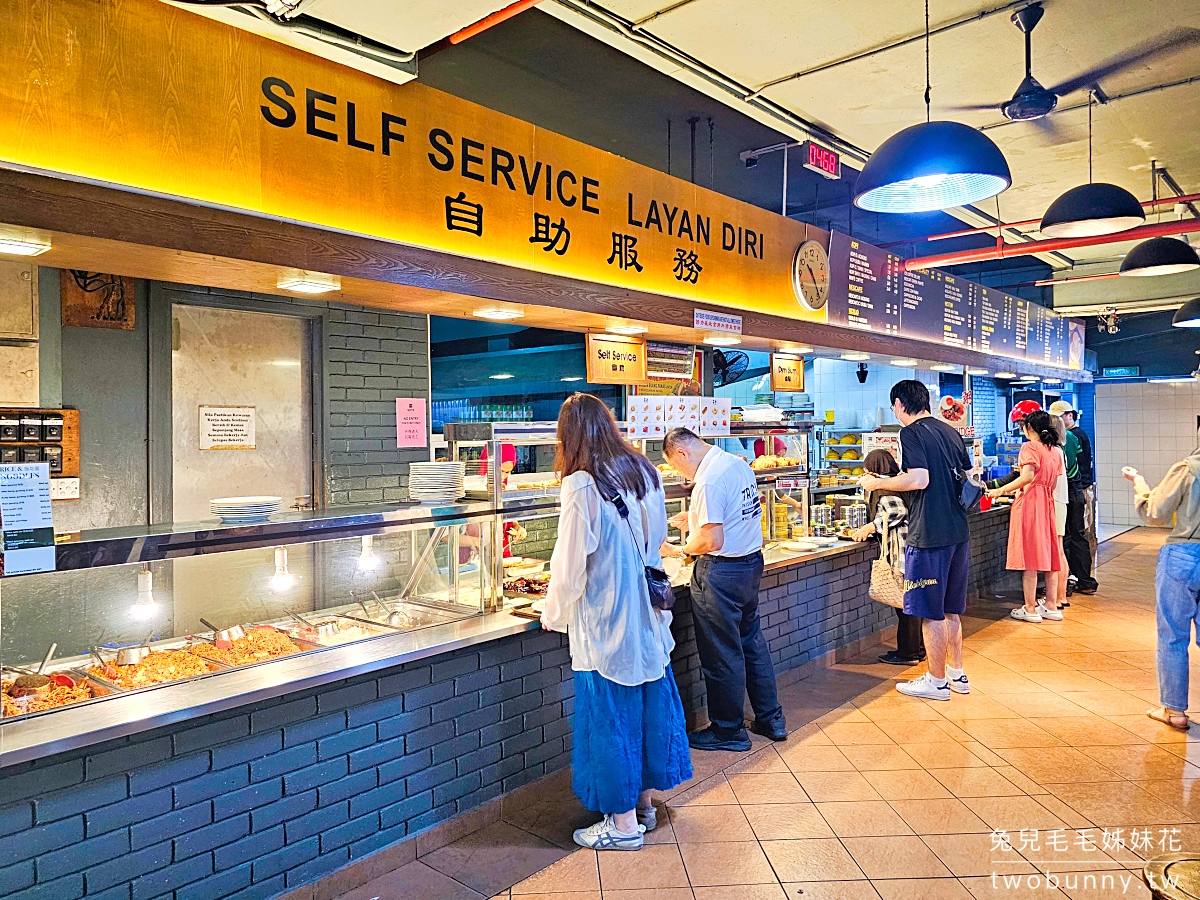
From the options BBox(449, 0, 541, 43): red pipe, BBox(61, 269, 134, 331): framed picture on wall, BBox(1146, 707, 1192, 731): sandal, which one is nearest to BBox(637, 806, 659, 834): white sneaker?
BBox(1146, 707, 1192, 731): sandal

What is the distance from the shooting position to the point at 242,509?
2.93 metres

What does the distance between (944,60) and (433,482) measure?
388 cm

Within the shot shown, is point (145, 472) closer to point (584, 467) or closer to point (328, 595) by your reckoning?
point (328, 595)

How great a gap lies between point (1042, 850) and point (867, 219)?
25.3ft

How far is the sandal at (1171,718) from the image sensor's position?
4.68m

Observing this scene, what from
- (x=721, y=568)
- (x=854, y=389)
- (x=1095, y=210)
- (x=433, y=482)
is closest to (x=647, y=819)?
(x=721, y=568)

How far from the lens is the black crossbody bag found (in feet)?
11.0

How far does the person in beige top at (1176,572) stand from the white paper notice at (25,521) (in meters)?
4.97

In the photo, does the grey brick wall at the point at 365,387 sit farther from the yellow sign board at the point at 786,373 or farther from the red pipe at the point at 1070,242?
the red pipe at the point at 1070,242

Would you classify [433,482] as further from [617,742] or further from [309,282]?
[617,742]

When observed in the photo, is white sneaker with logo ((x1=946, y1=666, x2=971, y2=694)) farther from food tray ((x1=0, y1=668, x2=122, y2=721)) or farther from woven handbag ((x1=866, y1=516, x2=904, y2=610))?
food tray ((x1=0, y1=668, x2=122, y2=721))

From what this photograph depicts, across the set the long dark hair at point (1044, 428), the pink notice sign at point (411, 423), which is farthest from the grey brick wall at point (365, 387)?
the long dark hair at point (1044, 428)

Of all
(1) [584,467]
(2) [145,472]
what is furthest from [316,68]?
(2) [145,472]

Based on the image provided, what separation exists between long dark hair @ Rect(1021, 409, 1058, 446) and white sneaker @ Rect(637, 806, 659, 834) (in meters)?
5.91
